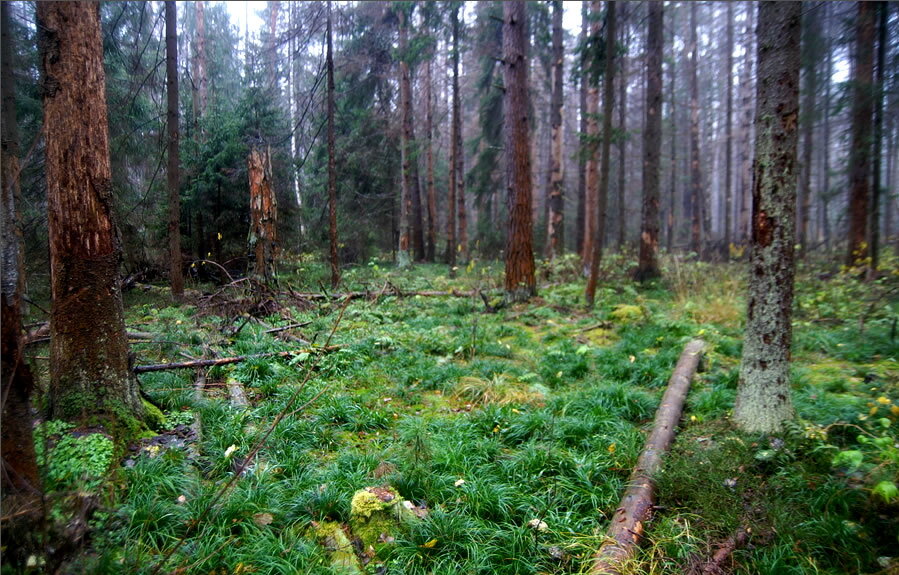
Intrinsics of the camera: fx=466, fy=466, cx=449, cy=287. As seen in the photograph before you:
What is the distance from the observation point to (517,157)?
1007 centimetres

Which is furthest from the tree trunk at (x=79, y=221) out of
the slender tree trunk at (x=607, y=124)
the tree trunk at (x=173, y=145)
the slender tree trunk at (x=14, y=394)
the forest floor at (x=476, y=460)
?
the slender tree trunk at (x=607, y=124)

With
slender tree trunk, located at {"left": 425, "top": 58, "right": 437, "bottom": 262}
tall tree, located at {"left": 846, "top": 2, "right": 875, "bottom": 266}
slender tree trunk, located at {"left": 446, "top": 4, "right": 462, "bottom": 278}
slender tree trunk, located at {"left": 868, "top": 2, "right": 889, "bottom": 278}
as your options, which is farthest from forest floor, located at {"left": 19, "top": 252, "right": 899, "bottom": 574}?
slender tree trunk, located at {"left": 425, "top": 58, "right": 437, "bottom": 262}

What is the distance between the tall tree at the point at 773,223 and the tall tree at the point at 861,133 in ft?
24.7

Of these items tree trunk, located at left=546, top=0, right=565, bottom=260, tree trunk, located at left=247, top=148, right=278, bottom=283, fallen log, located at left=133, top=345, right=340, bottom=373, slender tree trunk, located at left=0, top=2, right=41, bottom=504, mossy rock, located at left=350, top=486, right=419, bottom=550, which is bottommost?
mossy rock, located at left=350, top=486, right=419, bottom=550

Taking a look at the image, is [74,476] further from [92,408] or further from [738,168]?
[738,168]

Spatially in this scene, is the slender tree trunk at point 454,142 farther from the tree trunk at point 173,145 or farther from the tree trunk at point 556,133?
the tree trunk at point 173,145

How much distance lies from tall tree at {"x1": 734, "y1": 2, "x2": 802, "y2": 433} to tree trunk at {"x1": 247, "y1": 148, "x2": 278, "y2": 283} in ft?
28.0

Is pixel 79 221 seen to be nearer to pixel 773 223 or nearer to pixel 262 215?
pixel 773 223

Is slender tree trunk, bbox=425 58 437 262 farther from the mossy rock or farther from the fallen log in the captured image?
the mossy rock

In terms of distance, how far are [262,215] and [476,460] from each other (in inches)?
315

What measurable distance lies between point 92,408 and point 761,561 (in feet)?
15.5

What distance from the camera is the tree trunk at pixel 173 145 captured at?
31.2 ft

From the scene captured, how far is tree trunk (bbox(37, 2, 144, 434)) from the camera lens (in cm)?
353

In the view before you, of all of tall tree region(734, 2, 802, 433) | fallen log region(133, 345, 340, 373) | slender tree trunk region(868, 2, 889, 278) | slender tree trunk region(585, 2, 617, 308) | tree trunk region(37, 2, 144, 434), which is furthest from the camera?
slender tree trunk region(868, 2, 889, 278)
